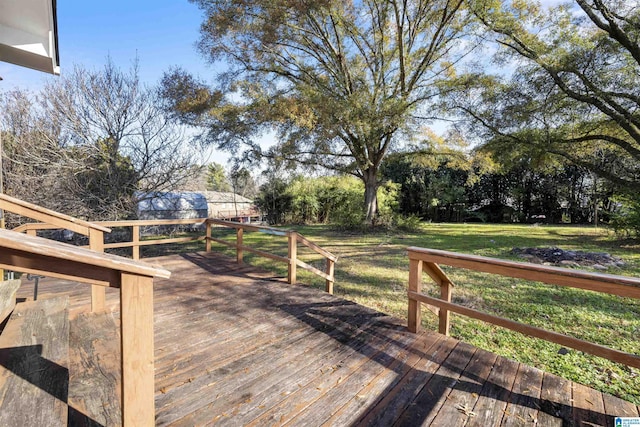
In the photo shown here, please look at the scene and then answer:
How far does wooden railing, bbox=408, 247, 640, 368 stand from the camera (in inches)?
69.2

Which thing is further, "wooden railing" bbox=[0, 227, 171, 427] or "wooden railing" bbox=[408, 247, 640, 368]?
"wooden railing" bbox=[408, 247, 640, 368]

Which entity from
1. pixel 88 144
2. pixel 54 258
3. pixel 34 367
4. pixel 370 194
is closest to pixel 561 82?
pixel 370 194

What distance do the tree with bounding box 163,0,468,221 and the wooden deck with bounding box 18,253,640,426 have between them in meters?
6.87

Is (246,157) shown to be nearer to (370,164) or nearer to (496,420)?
(370,164)

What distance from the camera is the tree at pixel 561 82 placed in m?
7.72

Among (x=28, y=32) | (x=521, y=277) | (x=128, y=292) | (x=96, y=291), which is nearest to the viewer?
(x=128, y=292)

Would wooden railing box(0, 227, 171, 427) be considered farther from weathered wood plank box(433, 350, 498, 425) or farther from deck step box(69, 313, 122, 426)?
weathered wood plank box(433, 350, 498, 425)

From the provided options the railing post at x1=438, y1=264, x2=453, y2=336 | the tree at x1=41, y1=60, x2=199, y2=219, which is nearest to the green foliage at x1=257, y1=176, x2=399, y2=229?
the tree at x1=41, y1=60, x2=199, y2=219

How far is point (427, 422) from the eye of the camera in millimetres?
1796

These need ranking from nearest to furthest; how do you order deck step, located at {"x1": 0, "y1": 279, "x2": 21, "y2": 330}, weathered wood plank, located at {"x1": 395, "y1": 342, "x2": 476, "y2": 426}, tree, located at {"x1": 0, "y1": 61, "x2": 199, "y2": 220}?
1. weathered wood plank, located at {"x1": 395, "y1": 342, "x2": 476, "y2": 426}
2. deck step, located at {"x1": 0, "y1": 279, "x2": 21, "y2": 330}
3. tree, located at {"x1": 0, "y1": 61, "x2": 199, "y2": 220}

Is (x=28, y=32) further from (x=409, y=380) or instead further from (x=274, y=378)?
(x=409, y=380)

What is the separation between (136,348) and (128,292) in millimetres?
255

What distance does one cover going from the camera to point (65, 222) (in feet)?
9.98

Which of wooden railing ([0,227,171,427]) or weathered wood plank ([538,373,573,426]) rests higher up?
wooden railing ([0,227,171,427])
